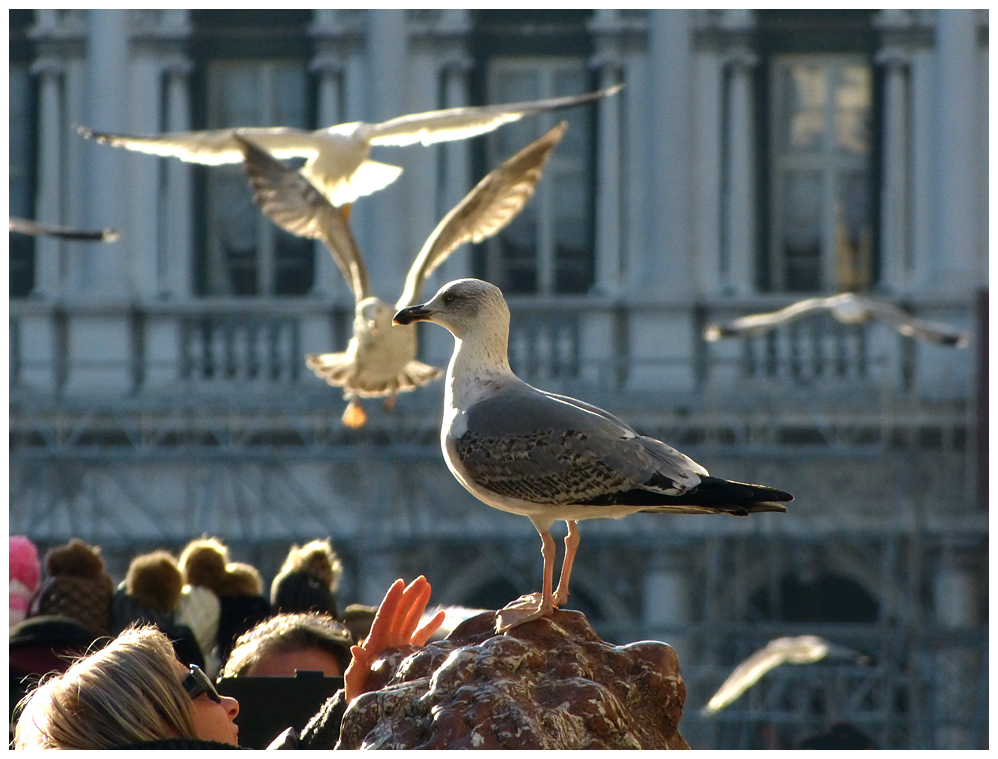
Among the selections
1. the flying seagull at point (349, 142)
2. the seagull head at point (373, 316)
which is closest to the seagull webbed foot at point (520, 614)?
the seagull head at point (373, 316)

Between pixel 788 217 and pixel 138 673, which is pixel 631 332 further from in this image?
pixel 138 673

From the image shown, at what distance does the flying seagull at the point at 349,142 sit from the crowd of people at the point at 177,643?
2.09 meters

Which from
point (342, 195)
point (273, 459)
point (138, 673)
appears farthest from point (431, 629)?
point (273, 459)

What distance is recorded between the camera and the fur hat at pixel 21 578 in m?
5.72

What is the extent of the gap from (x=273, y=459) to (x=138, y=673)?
1201cm

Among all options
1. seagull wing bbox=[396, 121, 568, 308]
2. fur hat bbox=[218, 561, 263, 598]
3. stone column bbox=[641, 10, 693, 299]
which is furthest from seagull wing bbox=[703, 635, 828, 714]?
fur hat bbox=[218, 561, 263, 598]

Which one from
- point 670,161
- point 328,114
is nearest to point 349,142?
point 670,161

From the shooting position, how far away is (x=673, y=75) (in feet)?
57.0

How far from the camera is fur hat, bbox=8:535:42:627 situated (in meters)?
5.72

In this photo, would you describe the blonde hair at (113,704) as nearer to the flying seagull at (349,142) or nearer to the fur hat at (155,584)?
the fur hat at (155,584)

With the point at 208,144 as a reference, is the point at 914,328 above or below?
below

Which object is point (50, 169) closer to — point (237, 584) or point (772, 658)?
point (772, 658)

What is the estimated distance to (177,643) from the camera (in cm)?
478

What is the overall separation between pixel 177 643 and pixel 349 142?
3029mm
